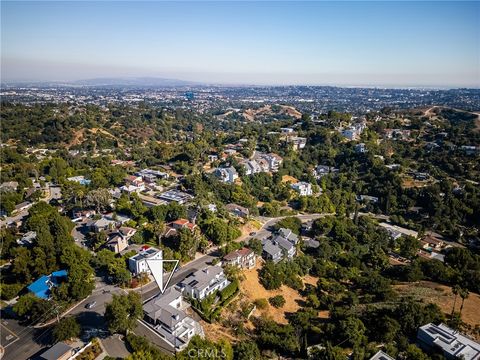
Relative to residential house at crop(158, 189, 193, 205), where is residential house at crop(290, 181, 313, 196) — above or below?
below

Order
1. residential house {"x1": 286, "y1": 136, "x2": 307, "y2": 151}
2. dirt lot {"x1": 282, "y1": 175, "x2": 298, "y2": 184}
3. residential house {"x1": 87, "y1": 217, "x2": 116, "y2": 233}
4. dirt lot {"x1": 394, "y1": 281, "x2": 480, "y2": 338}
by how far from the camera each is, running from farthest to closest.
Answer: residential house {"x1": 286, "y1": 136, "x2": 307, "y2": 151} → dirt lot {"x1": 282, "y1": 175, "x2": 298, "y2": 184} → residential house {"x1": 87, "y1": 217, "x2": 116, "y2": 233} → dirt lot {"x1": 394, "y1": 281, "x2": 480, "y2": 338}

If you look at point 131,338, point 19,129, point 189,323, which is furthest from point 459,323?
point 19,129

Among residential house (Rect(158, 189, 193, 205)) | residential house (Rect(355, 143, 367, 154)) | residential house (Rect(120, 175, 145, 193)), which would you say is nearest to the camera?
residential house (Rect(158, 189, 193, 205))

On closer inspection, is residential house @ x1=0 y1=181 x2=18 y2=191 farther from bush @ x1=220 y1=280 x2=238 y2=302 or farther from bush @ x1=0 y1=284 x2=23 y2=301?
bush @ x1=220 y1=280 x2=238 y2=302

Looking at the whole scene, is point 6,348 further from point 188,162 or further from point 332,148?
point 332,148

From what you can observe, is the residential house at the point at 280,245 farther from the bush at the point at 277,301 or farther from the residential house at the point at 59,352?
the residential house at the point at 59,352

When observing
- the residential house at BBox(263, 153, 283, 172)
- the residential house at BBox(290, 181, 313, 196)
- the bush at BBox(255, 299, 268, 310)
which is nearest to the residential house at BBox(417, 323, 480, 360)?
the bush at BBox(255, 299, 268, 310)
